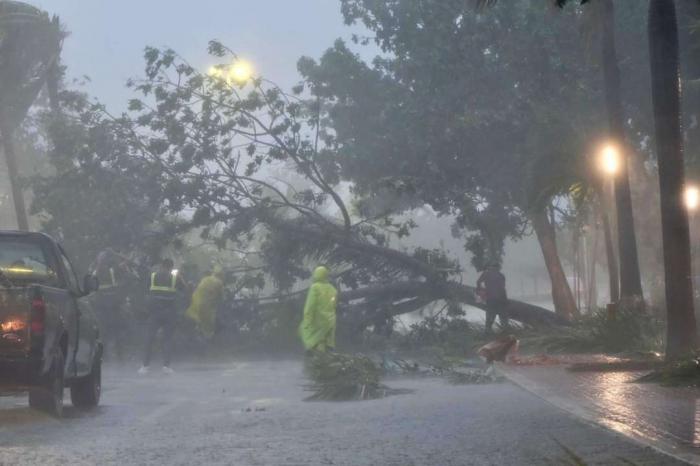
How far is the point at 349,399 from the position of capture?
516 inches

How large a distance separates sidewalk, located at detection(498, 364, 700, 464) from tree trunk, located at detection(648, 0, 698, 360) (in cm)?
106

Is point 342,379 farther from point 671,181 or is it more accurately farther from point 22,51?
point 22,51

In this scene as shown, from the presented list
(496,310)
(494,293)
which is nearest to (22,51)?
(494,293)

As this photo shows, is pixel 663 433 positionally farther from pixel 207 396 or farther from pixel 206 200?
pixel 206 200

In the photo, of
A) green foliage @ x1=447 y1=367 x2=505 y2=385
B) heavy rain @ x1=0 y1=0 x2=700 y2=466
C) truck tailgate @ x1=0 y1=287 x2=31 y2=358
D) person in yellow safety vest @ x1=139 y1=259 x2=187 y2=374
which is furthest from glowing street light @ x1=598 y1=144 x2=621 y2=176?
truck tailgate @ x1=0 y1=287 x2=31 y2=358

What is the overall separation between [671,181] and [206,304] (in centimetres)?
1025

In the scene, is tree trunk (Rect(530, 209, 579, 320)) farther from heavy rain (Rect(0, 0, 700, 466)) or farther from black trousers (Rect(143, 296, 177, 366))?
black trousers (Rect(143, 296, 177, 366))

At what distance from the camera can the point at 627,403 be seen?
10.7 meters

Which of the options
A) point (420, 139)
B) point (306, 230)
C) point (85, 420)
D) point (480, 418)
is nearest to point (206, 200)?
point (306, 230)

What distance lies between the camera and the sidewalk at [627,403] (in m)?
8.16

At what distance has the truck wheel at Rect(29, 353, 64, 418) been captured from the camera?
1088 cm

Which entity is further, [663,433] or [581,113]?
[581,113]

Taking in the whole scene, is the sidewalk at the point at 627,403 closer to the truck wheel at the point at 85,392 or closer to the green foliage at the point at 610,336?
the green foliage at the point at 610,336

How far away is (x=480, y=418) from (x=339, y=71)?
2634cm
